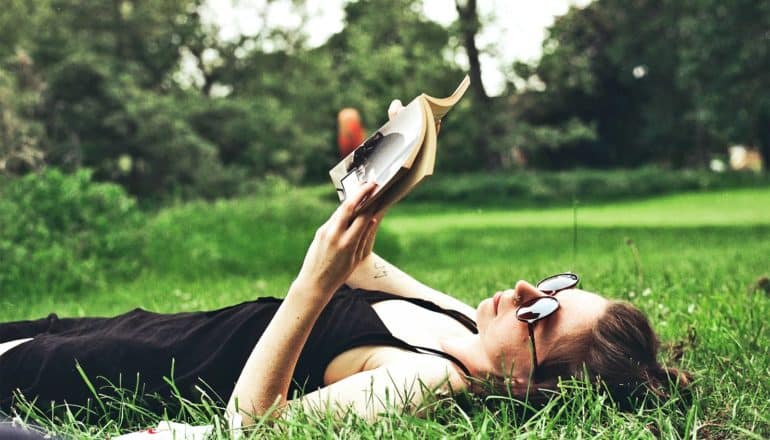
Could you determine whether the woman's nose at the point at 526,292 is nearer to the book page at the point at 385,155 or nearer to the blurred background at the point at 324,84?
the book page at the point at 385,155

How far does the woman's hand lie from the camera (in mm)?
1793

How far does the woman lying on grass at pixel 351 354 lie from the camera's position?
2055 millimetres

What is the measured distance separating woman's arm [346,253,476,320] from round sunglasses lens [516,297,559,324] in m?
0.54

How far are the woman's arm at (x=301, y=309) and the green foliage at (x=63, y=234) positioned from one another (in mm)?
5176

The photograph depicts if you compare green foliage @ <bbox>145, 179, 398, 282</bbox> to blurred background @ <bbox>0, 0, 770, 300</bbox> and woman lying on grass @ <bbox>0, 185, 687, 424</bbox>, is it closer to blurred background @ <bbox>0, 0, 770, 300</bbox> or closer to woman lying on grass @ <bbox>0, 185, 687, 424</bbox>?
blurred background @ <bbox>0, 0, 770, 300</bbox>

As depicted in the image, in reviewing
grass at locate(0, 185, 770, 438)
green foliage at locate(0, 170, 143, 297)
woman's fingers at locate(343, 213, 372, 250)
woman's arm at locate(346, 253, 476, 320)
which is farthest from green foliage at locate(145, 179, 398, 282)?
woman's fingers at locate(343, 213, 372, 250)

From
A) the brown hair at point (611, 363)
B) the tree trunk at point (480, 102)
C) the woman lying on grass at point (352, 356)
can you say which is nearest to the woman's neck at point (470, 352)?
the woman lying on grass at point (352, 356)

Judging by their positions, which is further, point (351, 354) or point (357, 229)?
point (351, 354)

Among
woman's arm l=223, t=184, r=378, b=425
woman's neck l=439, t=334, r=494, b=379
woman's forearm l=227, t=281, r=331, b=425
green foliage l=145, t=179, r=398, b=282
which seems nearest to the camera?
woman's arm l=223, t=184, r=378, b=425

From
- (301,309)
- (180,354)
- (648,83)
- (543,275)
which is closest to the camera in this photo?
(301,309)

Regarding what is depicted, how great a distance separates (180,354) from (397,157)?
99 cm

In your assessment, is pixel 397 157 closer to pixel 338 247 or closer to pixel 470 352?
pixel 338 247

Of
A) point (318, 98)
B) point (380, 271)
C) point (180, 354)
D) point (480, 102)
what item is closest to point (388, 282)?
point (380, 271)

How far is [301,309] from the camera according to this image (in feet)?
6.33
